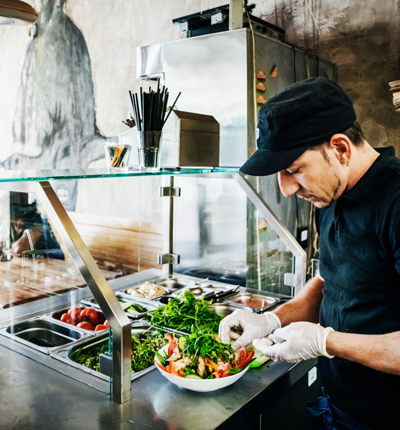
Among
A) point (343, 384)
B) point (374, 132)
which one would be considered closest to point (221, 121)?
point (374, 132)

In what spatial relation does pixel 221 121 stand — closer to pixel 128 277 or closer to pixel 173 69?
pixel 173 69

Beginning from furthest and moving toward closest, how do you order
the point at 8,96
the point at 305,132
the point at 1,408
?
the point at 8,96 < the point at 1,408 < the point at 305,132

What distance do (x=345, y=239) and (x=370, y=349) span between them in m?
0.35

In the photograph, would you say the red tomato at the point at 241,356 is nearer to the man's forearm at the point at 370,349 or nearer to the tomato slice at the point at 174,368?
the tomato slice at the point at 174,368

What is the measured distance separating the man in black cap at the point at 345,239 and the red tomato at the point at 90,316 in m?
0.84

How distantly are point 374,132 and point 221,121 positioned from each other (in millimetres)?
1151

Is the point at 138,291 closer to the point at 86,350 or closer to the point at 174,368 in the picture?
the point at 86,350

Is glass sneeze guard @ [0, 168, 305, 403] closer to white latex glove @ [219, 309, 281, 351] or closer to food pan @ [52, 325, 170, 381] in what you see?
food pan @ [52, 325, 170, 381]

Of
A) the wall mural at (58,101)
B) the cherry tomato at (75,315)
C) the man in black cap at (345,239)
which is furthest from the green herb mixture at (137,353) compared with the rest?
the wall mural at (58,101)

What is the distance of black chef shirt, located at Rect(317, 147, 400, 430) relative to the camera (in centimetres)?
131

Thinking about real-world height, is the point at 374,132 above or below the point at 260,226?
above

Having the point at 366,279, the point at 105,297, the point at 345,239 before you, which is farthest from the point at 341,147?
the point at 105,297

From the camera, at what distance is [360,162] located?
53.7 inches

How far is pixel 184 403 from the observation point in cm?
142
